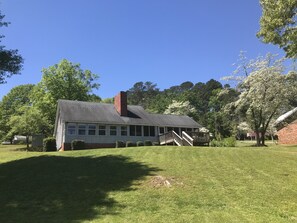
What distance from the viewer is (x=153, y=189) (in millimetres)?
12000

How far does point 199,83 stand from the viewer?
119m

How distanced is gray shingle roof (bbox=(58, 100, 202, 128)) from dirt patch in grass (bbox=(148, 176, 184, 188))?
1911cm

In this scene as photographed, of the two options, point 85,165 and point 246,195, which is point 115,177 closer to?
point 85,165

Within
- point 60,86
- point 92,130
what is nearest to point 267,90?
point 92,130

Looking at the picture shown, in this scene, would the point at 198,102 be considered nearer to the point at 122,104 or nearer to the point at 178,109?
the point at 178,109

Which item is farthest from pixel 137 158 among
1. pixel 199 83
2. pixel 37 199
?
pixel 199 83

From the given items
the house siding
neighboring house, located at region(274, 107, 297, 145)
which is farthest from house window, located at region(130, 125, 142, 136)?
the house siding

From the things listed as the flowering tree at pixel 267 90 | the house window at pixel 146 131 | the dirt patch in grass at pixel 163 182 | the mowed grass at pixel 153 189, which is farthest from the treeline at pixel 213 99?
the dirt patch in grass at pixel 163 182

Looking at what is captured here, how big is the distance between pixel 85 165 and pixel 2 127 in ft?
140

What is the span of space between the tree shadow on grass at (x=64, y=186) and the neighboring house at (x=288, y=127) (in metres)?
27.3

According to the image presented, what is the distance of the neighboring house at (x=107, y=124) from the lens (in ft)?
103

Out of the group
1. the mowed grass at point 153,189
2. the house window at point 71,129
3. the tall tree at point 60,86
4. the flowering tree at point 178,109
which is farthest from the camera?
the flowering tree at point 178,109

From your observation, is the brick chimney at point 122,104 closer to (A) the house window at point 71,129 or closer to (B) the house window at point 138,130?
(B) the house window at point 138,130

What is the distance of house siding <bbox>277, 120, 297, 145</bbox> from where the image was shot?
38062 mm
